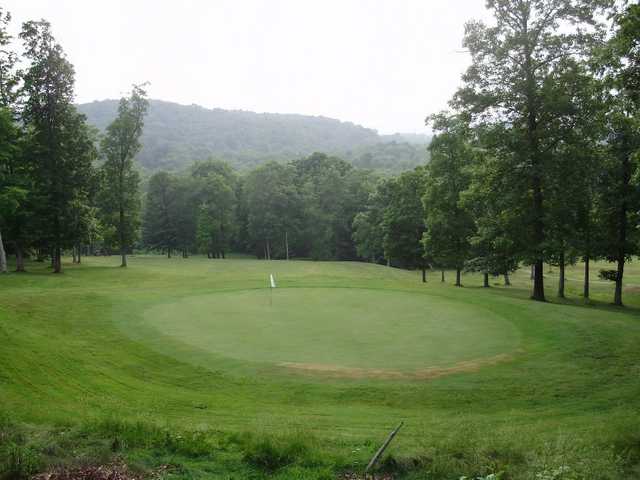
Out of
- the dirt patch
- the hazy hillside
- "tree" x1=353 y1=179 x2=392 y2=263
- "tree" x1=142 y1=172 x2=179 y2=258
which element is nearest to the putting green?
the dirt patch

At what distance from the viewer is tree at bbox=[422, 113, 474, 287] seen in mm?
40125

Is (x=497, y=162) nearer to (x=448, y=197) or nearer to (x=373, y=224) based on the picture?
(x=448, y=197)

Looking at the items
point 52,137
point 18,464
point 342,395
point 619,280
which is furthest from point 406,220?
point 18,464

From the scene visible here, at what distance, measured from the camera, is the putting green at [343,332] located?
12.4m

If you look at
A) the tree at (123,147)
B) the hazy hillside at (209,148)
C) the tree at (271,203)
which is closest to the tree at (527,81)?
the tree at (123,147)

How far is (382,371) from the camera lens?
11.7 metres

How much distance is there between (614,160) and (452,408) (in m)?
19.7

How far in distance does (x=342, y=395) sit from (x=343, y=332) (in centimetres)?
421

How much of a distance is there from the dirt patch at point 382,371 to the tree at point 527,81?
13673 mm

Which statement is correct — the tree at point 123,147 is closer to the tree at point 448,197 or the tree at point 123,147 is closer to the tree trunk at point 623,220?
the tree at point 448,197

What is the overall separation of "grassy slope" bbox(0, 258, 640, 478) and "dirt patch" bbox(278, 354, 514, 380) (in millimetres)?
262

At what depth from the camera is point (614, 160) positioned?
24.1 metres

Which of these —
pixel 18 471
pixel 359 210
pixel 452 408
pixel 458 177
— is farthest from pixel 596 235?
pixel 359 210

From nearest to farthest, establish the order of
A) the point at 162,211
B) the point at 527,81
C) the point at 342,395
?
the point at 342,395 < the point at 527,81 < the point at 162,211
